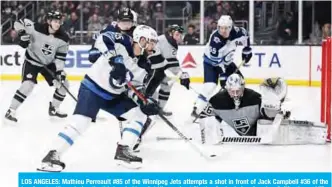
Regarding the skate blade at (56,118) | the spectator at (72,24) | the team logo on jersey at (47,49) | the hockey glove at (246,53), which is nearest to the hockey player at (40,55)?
the team logo on jersey at (47,49)

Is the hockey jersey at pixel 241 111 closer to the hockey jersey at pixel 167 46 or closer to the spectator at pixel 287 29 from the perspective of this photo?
the hockey jersey at pixel 167 46

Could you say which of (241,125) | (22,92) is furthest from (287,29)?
(241,125)

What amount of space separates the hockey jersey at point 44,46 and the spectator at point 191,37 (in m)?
3.81

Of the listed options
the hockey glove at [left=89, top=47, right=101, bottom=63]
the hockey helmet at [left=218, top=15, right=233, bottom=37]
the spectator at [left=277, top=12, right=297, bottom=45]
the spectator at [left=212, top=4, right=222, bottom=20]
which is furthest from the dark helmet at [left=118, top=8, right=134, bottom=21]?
the spectator at [left=212, top=4, right=222, bottom=20]

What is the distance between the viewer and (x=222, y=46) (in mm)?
5238

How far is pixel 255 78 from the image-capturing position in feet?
28.0

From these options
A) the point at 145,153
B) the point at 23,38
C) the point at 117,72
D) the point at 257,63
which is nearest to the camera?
the point at 117,72

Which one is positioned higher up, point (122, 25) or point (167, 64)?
point (122, 25)

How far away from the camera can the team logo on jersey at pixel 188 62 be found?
28.5ft

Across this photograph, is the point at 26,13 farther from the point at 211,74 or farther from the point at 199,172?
the point at 199,172

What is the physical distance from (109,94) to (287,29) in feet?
20.3

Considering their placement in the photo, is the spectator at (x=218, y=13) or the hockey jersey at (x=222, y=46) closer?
the hockey jersey at (x=222, y=46)

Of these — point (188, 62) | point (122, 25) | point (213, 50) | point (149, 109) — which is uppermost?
point (122, 25)

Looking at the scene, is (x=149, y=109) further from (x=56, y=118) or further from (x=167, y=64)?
(x=56, y=118)
